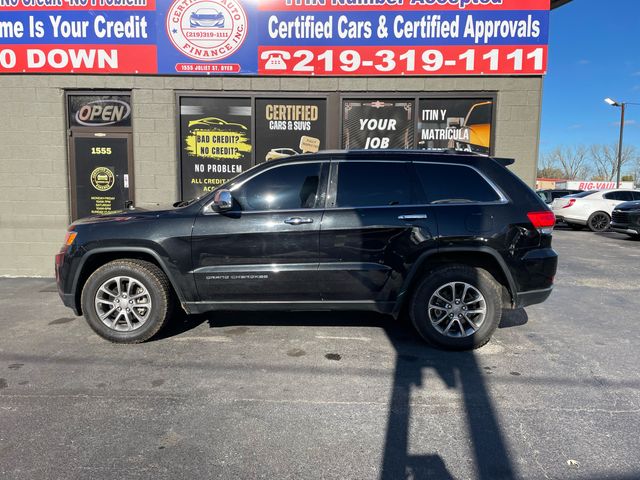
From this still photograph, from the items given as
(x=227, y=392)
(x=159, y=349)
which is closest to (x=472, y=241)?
(x=227, y=392)

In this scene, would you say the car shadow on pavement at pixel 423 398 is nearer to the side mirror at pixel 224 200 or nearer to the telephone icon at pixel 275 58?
the side mirror at pixel 224 200

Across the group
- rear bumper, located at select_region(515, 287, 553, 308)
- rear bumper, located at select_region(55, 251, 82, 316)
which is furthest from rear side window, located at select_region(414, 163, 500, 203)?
rear bumper, located at select_region(55, 251, 82, 316)

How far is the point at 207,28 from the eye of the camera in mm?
7656

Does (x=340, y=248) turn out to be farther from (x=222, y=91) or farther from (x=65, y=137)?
(x=65, y=137)

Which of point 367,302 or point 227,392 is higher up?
point 367,302

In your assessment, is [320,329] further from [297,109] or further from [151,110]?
[151,110]

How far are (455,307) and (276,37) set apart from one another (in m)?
5.66

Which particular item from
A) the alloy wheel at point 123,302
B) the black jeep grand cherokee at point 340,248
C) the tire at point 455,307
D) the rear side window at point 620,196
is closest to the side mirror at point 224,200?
the black jeep grand cherokee at point 340,248

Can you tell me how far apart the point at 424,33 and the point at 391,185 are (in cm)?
440

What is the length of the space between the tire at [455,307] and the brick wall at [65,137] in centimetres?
419

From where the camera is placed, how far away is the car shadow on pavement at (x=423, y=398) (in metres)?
2.58

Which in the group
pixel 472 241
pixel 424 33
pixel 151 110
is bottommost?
pixel 472 241

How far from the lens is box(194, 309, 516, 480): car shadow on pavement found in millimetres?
2584

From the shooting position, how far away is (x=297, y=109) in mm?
7867
